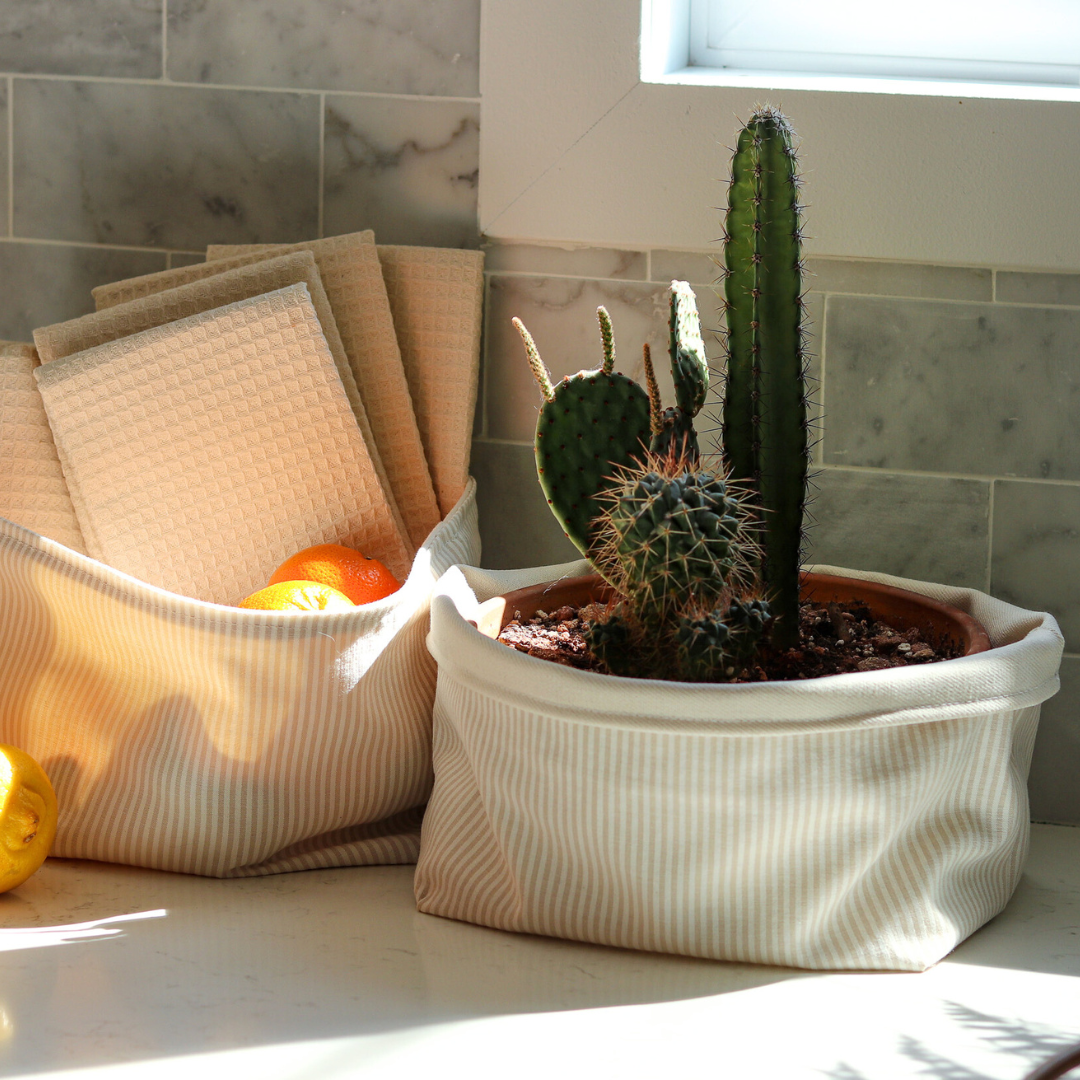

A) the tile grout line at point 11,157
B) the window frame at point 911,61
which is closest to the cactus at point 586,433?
the window frame at point 911,61

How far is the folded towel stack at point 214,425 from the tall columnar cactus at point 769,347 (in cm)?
34

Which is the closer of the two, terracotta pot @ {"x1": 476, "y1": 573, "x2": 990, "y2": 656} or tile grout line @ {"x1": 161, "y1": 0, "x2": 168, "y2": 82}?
terracotta pot @ {"x1": 476, "y1": 573, "x2": 990, "y2": 656}

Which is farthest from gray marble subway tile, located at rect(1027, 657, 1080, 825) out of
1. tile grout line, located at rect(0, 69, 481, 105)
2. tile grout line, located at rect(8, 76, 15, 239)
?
tile grout line, located at rect(8, 76, 15, 239)

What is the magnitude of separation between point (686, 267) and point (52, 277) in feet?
2.25

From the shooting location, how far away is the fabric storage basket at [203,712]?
82 cm

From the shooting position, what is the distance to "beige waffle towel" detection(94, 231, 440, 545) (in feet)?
3.48

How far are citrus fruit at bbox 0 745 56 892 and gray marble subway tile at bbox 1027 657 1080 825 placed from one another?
2.89 feet

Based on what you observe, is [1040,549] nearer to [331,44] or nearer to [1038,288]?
[1038,288]

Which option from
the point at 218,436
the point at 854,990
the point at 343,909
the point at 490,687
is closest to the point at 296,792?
the point at 343,909

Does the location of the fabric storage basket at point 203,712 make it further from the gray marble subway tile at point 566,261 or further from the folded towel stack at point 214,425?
the gray marble subway tile at point 566,261

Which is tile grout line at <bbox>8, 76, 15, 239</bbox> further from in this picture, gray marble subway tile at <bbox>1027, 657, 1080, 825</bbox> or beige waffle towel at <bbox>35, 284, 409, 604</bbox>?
gray marble subway tile at <bbox>1027, 657, 1080, 825</bbox>

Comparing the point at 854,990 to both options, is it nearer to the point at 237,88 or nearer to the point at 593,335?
the point at 593,335

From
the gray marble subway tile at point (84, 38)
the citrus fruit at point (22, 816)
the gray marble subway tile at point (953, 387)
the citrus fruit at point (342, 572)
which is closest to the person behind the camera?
the citrus fruit at point (22, 816)

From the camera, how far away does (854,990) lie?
0.74 meters
